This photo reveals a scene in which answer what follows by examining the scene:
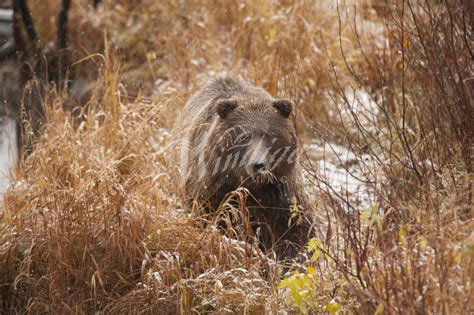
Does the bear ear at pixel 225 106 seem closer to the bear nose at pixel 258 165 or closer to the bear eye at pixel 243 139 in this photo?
the bear eye at pixel 243 139

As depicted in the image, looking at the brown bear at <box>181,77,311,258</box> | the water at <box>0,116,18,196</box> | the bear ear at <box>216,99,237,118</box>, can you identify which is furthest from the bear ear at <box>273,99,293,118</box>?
the water at <box>0,116,18,196</box>

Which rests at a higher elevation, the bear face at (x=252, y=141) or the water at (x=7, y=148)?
the bear face at (x=252, y=141)

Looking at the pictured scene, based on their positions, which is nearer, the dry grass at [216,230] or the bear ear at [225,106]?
the dry grass at [216,230]

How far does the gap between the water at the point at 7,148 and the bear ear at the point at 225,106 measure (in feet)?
5.82

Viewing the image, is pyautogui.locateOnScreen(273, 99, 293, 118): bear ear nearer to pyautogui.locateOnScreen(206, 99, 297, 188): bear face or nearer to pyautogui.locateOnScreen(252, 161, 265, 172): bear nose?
pyautogui.locateOnScreen(206, 99, 297, 188): bear face

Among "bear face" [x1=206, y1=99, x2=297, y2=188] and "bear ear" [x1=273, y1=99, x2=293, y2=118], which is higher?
"bear ear" [x1=273, y1=99, x2=293, y2=118]

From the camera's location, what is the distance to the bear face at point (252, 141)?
5094 mm

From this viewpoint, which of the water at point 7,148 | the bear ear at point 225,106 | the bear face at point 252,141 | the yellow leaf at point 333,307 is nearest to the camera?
the yellow leaf at point 333,307

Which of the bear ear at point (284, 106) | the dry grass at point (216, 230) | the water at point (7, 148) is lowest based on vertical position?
the water at point (7, 148)

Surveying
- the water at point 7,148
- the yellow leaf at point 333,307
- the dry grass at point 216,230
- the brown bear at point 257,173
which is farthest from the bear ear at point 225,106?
the yellow leaf at point 333,307

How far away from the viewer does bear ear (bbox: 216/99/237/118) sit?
5230 millimetres

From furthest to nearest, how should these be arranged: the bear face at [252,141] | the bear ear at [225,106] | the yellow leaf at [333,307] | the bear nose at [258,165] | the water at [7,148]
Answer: the water at [7,148], the bear ear at [225,106], the bear face at [252,141], the bear nose at [258,165], the yellow leaf at [333,307]

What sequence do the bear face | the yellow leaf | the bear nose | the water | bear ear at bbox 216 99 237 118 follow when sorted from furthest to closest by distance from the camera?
the water, bear ear at bbox 216 99 237 118, the bear face, the bear nose, the yellow leaf

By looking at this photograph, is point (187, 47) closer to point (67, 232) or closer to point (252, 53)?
point (252, 53)
